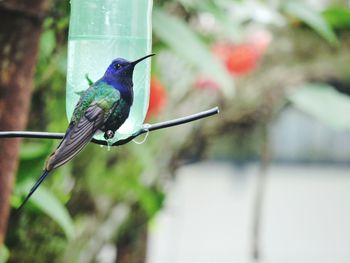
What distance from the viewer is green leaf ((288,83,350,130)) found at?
2328 mm

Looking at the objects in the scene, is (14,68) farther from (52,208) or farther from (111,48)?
(111,48)

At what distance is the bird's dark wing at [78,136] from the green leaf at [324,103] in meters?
1.52

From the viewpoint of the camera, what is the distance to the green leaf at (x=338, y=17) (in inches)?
96.2

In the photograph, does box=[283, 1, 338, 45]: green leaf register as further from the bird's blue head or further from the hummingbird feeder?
the bird's blue head

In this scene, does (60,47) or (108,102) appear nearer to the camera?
(108,102)

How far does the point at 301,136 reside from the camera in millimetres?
6234

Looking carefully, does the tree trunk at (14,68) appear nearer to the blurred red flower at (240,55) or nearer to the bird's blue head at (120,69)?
the bird's blue head at (120,69)

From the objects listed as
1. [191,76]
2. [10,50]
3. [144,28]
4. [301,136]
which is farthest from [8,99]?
[301,136]

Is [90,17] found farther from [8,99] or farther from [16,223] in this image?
[16,223]

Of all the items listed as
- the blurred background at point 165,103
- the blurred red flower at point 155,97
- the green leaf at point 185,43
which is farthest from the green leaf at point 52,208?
the blurred red flower at point 155,97

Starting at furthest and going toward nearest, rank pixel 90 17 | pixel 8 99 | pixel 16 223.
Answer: pixel 16 223 < pixel 8 99 < pixel 90 17

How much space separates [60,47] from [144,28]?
874 millimetres

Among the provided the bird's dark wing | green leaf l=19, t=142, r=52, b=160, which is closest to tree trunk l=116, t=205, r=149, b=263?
green leaf l=19, t=142, r=52, b=160

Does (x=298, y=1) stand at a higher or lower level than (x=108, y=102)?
higher
